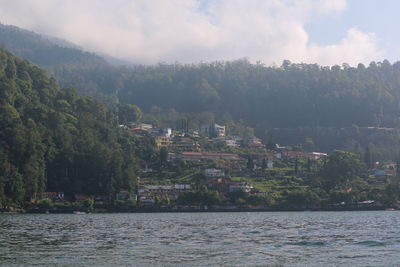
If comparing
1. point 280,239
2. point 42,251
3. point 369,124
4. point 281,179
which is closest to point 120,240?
point 42,251

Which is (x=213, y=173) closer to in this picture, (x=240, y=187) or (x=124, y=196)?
(x=240, y=187)

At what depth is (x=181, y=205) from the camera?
298 ft

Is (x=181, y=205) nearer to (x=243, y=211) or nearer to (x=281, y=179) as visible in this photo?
(x=243, y=211)

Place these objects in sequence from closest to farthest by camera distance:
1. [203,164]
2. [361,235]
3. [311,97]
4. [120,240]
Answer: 1. [120,240]
2. [361,235]
3. [203,164]
4. [311,97]

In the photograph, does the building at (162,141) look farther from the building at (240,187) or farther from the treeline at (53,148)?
the building at (240,187)

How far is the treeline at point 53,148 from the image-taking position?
8750 centimetres

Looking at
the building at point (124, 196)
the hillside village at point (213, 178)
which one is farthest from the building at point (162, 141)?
the building at point (124, 196)

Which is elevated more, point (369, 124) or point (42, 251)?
point (369, 124)

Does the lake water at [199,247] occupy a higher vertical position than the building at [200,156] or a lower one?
lower

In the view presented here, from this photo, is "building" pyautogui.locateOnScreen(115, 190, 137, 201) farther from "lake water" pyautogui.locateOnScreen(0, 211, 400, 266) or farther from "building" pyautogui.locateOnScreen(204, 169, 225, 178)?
"lake water" pyautogui.locateOnScreen(0, 211, 400, 266)

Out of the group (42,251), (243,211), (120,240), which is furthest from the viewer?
(243,211)

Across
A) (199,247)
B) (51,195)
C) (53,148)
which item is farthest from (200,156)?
(199,247)

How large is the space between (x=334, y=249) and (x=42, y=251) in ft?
49.1

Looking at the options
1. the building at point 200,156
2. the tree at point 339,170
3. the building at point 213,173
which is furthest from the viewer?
the building at point 200,156
